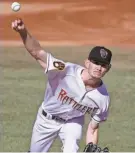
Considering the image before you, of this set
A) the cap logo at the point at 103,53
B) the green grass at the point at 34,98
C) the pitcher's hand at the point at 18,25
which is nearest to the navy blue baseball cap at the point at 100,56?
the cap logo at the point at 103,53

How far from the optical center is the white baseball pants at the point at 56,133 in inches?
322

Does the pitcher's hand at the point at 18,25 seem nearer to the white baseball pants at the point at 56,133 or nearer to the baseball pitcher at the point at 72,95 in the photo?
the baseball pitcher at the point at 72,95

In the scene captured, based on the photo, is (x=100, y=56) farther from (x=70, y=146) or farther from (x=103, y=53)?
(x=70, y=146)

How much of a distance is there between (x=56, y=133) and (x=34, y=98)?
6063mm

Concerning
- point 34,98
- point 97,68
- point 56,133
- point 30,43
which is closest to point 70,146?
point 56,133

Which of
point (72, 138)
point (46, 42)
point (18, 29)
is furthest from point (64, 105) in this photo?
point (46, 42)

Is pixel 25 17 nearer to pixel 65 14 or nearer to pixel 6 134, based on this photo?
pixel 65 14

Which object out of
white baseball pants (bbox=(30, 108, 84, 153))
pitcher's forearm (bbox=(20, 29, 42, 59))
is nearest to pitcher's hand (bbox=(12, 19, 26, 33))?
pitcher's forearm (bbox=(20, 29, 42, 59))

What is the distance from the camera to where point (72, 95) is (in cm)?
809

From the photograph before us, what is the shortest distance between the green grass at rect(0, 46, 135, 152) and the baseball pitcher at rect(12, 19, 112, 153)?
7.72 ft

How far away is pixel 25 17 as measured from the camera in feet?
93.5

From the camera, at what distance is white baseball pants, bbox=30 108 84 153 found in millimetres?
8180

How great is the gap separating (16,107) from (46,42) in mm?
11375

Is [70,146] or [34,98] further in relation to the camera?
[34,98]
